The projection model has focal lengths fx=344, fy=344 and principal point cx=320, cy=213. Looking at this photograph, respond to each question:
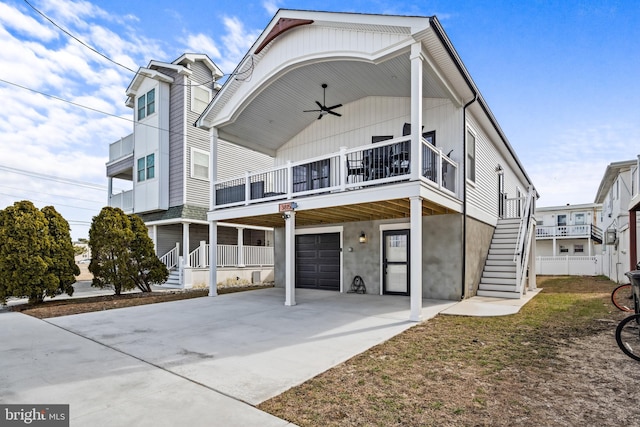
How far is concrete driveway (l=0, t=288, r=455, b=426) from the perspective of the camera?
3.09 m

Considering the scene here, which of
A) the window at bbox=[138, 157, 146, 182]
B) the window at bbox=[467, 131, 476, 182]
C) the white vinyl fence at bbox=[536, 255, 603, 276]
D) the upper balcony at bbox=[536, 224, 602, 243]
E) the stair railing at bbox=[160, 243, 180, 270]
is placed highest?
the window at bbox=[138, 157, 146, 182]

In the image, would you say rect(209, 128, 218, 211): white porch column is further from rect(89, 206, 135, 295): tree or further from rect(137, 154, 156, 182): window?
rect(137, 154, 156, 182): window

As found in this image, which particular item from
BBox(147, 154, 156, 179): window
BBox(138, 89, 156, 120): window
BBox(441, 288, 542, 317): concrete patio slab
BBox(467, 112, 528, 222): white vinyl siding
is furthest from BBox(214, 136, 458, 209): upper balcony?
BBox(138, 89, 156, 120): window

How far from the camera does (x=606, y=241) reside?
15.1m

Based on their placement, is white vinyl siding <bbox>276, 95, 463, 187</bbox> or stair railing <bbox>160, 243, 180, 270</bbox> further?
A: stair railing <bbox>160, 243, 180, 270</bbox>

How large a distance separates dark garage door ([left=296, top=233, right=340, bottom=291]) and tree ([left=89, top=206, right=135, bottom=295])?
18.2ft

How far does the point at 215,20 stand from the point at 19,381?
1176 cm

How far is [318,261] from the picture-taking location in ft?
39.4

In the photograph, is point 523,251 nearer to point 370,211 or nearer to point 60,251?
point 370,211

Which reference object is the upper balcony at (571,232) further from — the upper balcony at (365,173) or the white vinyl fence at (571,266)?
the upper balcony at (365,173)

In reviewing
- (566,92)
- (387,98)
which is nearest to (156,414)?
(387,98)

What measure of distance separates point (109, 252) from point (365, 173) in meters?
8.31

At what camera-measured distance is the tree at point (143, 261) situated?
11.1 meters

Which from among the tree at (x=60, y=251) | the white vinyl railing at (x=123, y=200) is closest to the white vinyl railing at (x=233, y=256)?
the tree at (x=60, y=251)
